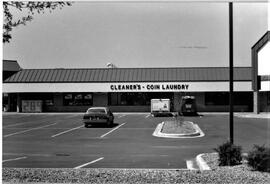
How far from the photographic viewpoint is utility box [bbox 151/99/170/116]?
3994 cm

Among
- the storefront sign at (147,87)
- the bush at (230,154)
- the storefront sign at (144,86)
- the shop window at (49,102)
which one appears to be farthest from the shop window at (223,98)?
the bush at (230,154)

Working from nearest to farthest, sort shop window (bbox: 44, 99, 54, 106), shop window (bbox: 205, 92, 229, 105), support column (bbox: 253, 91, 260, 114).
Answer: support column (bbox: 253, 91, 260, 114) < shop window (bbox: 205, 92, 229, 105) < shop window (bbox: 44, 99, 54, 106)

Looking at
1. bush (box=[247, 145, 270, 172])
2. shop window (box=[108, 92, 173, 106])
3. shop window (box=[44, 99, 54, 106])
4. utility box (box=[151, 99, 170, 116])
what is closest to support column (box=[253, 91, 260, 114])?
shop window (box=[108, 92, 173, 106])

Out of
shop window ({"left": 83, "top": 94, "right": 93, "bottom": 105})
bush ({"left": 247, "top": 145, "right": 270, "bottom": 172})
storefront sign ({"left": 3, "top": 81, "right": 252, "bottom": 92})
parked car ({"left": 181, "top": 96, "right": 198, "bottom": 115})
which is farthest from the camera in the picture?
shop window ({"left": 83, "top": 94, "right": 93, "bottom": 105})

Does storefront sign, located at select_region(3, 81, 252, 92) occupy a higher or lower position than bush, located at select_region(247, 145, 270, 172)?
higher

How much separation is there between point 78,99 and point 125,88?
21.2 ft

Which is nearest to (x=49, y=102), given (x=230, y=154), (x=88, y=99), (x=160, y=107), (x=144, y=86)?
(x=88, y=99)

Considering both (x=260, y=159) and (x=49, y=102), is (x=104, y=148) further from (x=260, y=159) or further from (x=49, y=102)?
(x=49, y=102)

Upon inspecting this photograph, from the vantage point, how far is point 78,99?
48.5 m

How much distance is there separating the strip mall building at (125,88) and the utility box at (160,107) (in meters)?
4.64

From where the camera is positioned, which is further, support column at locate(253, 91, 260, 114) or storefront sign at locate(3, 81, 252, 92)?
storefront sign at locate(3, 81, 252, 92)

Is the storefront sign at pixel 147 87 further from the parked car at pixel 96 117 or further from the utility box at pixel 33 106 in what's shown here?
the parked car at pixel 96 117

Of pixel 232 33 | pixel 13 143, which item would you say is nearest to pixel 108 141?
pixel 13 143

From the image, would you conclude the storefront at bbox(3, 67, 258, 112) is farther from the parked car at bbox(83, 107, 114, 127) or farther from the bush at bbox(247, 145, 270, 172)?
the bush at bbox(247, 145, 270, 172)
